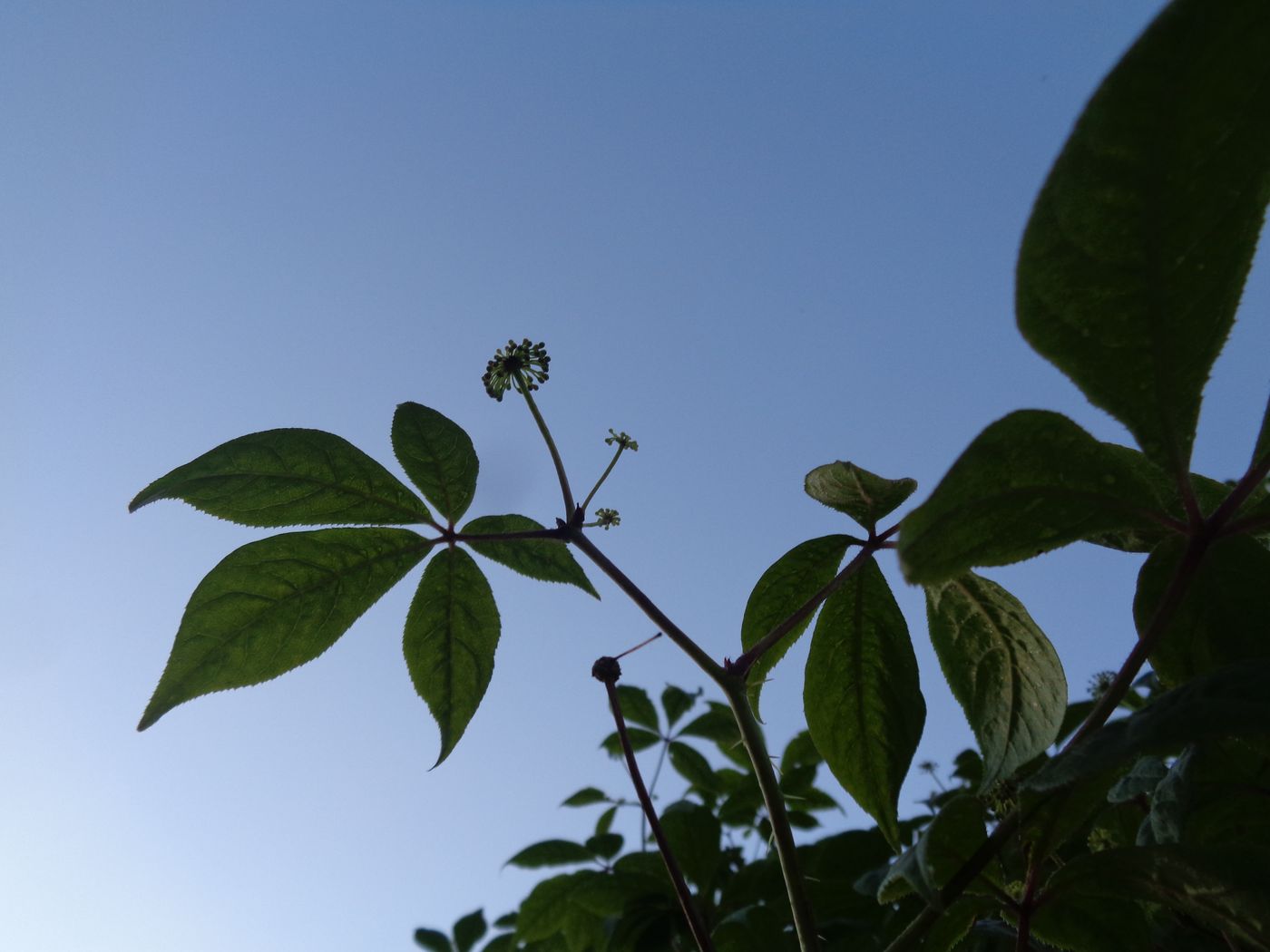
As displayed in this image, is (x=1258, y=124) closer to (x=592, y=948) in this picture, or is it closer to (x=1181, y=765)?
(x=1181, y=765)

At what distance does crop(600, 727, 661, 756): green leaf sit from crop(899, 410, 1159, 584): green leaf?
8.32 ft

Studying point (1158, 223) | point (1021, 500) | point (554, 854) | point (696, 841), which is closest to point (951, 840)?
point (1021, 500)

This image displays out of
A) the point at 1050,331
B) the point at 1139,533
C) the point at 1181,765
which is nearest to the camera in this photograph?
the point at 1050,331

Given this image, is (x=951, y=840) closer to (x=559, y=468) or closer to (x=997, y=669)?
(x=997, y=669)

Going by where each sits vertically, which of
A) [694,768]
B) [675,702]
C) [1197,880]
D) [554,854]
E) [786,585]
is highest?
[675,702]

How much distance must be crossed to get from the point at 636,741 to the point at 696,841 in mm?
769

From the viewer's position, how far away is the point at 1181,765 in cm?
114

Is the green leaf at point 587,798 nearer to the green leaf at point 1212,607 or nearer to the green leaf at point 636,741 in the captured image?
the green leaf at point 636,741

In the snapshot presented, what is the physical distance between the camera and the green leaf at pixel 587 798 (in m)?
3.54

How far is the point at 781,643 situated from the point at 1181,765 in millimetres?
503

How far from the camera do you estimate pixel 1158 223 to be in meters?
0.72

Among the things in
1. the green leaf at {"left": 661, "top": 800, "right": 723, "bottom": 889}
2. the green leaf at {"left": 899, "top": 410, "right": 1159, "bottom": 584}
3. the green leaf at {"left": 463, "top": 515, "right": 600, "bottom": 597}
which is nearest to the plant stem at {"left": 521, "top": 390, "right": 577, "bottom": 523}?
the green leaf at {"left": 463, "top": 515, "right": 600, "bottom": 597}

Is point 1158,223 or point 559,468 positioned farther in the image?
point 559,468

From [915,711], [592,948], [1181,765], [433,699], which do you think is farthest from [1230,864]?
[592,948]
